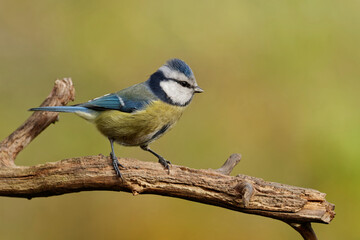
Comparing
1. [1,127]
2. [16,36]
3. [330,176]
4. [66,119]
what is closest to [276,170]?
[330,176]

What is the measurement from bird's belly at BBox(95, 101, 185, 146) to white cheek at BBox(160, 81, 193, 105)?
0.03 metres

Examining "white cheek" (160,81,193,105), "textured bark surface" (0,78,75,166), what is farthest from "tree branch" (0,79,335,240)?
"white cheek" (160,81,193,105)

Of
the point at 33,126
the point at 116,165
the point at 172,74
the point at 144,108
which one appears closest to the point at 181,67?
the point at 172,74

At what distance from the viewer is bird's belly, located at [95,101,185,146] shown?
6.84ft

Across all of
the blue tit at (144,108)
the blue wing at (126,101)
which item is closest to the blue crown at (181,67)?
the blue tit at (144,108)

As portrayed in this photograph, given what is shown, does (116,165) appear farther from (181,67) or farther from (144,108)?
(181,67)

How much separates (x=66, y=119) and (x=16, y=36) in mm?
660

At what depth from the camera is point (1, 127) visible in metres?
2.95

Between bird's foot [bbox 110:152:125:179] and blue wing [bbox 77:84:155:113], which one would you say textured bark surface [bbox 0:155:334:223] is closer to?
bird's foot [bbox 110:152:125:179]

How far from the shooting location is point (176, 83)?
2.13m

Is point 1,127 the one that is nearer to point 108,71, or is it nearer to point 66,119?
point 66,119

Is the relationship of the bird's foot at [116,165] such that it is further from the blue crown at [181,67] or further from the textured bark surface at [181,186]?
the blue crown at [181,67]

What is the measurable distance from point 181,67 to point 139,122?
289mm

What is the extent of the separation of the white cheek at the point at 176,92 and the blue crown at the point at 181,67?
0.20 feet
